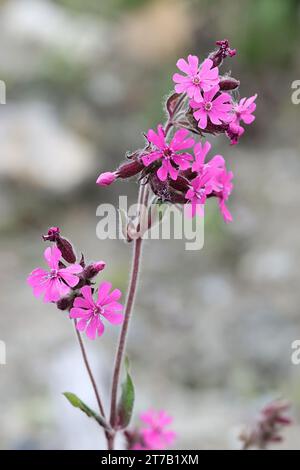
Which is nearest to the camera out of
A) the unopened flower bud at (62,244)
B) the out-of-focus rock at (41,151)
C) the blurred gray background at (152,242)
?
the unopened flower bud at (62,244)

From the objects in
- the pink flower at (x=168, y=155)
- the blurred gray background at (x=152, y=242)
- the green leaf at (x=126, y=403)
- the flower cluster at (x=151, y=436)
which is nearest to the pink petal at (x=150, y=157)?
the pink flower at (x=168, y=155)

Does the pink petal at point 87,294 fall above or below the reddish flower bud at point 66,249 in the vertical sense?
below

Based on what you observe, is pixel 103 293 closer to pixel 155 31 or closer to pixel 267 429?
pixel 267 429

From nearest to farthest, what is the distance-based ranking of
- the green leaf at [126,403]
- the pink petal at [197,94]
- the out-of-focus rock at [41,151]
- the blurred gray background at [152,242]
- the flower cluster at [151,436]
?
1. the pink petal at [197,94]
2. the green leaf at [126,403]
3. the flower cluster at [151,436]
4. the blurred gray background at [152,242]
5. the out-of-focus rock at [41,151]

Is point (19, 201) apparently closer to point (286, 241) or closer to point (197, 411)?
point (286, 241)

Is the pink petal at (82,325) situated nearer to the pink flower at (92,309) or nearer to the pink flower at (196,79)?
the pink flower at (92,309)

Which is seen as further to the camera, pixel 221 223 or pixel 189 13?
pixel 189 13

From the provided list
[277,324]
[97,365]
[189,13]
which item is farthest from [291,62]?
[97,365]
